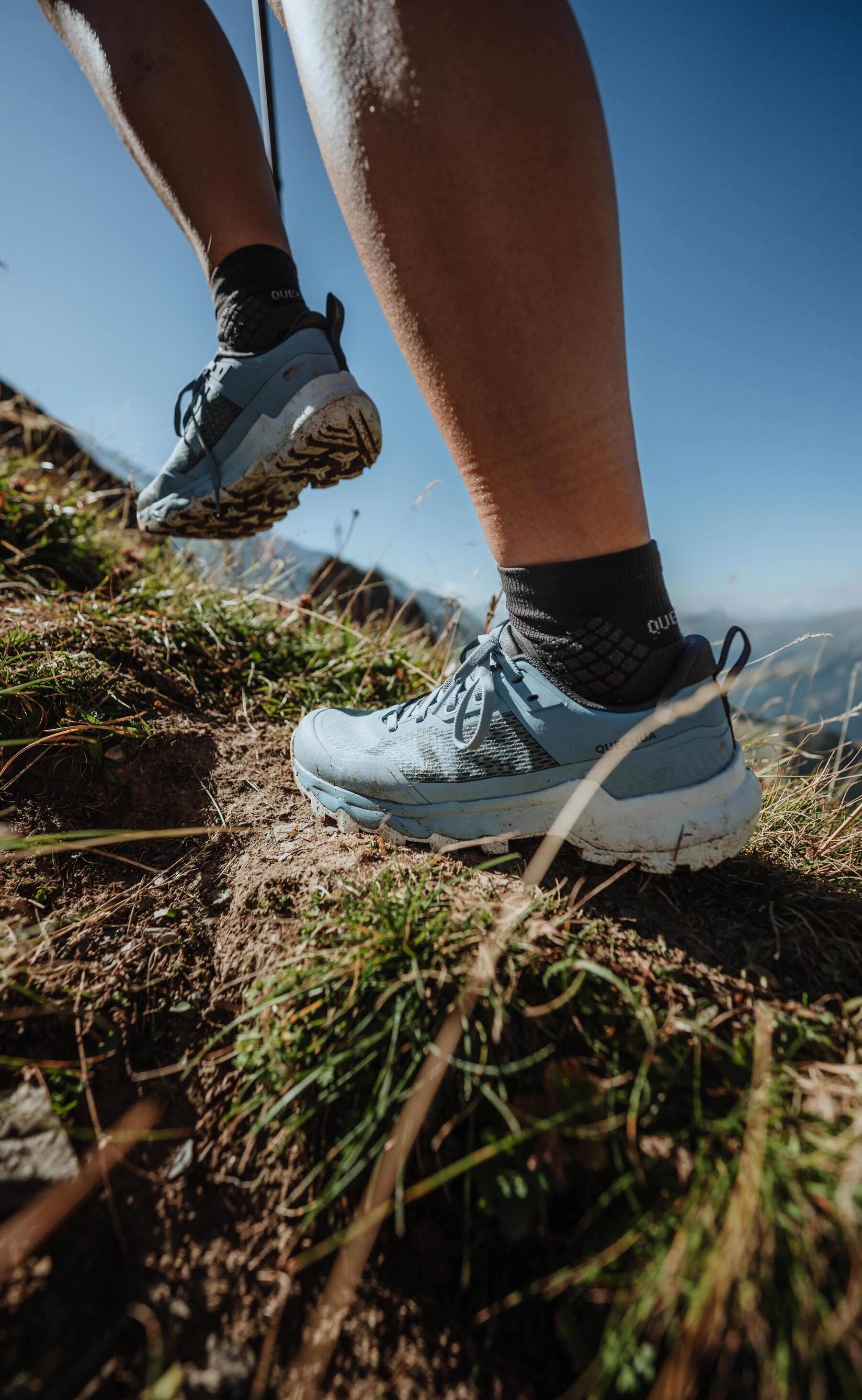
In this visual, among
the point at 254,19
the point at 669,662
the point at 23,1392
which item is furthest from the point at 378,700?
the point at 254,19

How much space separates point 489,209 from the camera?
93cm

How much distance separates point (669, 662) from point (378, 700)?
1.49 meters

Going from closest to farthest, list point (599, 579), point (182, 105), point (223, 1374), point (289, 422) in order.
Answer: point (223, 1374) < point (599, 579) < point (182, 105) < point (289, 422)

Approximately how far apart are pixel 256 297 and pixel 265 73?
92.5 inches

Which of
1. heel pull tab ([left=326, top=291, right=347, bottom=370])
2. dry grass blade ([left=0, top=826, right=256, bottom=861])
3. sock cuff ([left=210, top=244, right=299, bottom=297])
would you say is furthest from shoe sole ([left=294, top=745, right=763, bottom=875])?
sock cuff ([left=210, top=244, right=299, bottom=297])

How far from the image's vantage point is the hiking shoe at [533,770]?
126 centimetres

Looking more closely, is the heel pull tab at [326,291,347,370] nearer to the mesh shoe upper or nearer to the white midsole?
the white midsole

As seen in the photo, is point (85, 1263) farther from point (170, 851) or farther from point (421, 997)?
point (170, 851)

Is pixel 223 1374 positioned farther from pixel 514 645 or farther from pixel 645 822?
pixel 514 645

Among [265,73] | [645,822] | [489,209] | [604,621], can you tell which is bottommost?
[645,822]

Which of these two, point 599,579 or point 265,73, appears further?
point 265,73

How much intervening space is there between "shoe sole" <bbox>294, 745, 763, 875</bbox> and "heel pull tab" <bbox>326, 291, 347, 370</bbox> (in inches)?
59.4

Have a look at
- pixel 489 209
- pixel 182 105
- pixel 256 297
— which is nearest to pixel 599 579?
pixel 489 209

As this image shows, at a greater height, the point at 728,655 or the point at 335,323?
the point at 335,323
